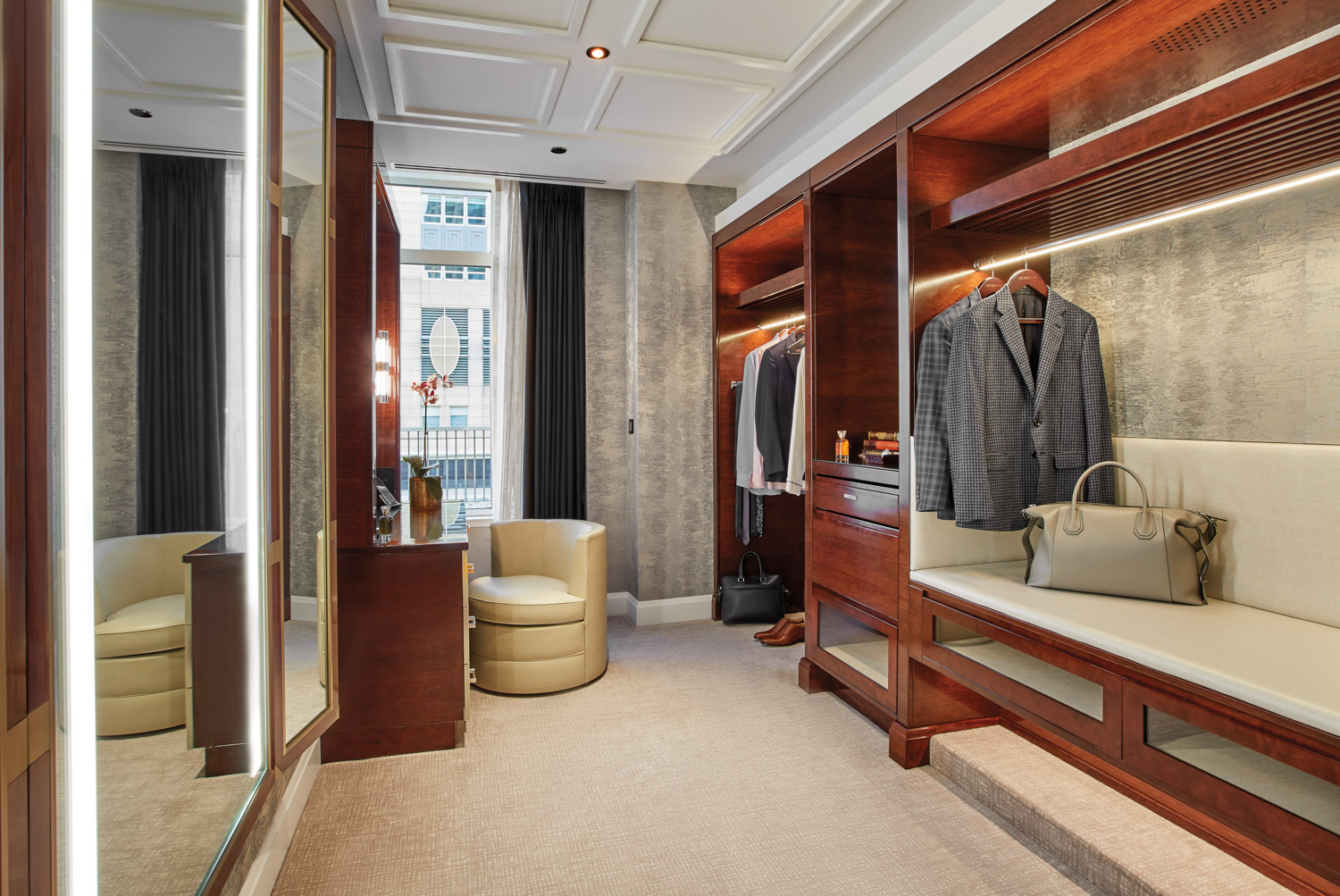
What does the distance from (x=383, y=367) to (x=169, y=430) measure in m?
2.90

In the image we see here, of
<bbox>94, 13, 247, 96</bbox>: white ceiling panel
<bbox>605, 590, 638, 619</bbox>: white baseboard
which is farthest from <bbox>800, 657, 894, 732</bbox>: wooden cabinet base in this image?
<bbox>94, 13, 247, 96</bbox>: white ceiling panel

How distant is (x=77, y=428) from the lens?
0.86m

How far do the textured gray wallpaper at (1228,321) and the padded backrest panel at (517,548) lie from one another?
2.57 metres

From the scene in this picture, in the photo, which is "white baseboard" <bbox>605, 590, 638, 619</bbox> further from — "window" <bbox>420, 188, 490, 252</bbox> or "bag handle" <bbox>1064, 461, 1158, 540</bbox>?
"bag handle" <bbox>1064, 461, 1158, 540</bbox>

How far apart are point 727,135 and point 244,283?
292 cm

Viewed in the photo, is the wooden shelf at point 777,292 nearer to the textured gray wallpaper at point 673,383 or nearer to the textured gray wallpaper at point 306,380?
the textured gray wallpaper at point 673,383


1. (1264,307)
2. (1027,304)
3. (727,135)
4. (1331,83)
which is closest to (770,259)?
(727,135)

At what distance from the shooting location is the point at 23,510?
29.6 inches

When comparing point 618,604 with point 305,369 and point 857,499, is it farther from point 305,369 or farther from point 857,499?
point 305,369

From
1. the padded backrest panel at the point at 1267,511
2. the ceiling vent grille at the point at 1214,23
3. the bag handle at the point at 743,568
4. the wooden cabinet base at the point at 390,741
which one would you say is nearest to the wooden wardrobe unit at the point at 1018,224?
the ceiling vent grille at the point at 1214,23

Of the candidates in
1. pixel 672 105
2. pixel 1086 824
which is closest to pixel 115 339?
pixel 1086 824

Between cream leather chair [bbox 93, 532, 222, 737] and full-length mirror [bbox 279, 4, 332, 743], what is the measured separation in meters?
0.58

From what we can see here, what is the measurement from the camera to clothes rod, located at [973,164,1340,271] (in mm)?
1887

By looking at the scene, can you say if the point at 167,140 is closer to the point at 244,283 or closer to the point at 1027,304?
the point at 244,283
